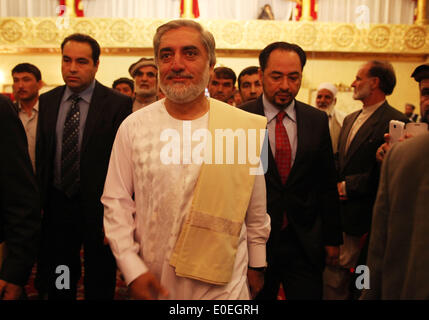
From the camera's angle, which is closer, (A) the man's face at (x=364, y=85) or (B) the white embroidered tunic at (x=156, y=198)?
(B) the white embroidered tunic at (x=156, y=198)

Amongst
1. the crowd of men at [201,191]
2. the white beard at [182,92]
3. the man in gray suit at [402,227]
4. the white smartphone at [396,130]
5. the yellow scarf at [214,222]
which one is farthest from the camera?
the white smartphone at [396,130]

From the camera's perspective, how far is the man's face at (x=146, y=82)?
12.2 feet

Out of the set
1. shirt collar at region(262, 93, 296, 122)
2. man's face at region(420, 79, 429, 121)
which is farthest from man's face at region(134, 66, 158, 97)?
man's face at region(420, 79, 429, 121)

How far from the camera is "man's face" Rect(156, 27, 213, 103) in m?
1.74

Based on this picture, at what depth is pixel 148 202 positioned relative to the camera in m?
1.68

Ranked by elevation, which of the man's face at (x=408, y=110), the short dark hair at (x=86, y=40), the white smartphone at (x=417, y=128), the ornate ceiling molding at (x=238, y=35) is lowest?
the man's face at (x=408, y=110)

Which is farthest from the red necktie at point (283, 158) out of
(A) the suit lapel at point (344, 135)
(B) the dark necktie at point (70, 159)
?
(B) the dark necktie at point (70, 159)

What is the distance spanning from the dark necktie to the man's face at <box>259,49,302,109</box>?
4.19 feet

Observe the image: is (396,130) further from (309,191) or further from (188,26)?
(188,26)

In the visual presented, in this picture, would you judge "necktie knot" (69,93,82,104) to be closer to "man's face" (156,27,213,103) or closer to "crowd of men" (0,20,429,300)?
"crowd of men" (0,20,429,300)

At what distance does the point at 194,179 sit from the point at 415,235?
867 millimetres

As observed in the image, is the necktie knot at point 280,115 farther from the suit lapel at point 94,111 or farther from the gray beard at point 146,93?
the gray beard at point 146,93

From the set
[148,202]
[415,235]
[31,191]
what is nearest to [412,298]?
[415,235]

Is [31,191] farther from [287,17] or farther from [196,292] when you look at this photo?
[287,17]
